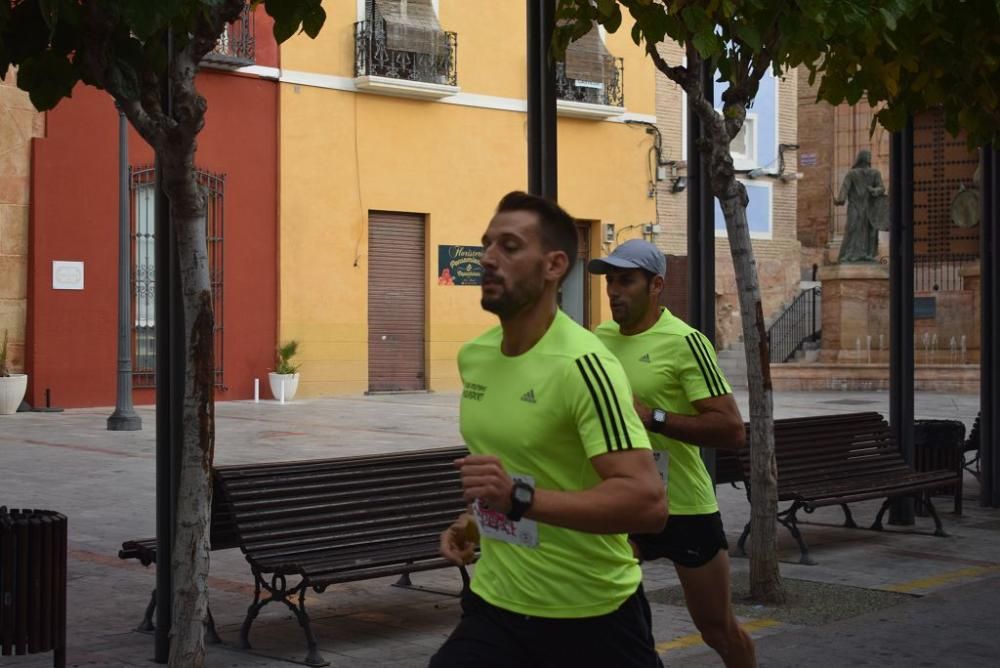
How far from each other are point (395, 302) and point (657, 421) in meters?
24.3

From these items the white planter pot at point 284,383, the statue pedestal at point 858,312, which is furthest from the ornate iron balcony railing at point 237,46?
the statue pedestal at point 858,312

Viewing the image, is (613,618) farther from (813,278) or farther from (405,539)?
(813,278)

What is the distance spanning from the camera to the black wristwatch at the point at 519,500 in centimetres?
331

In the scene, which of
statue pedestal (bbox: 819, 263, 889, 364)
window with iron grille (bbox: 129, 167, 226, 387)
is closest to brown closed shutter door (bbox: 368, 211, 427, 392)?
window with iron grille (bbox: 129, 167, 226, 387)

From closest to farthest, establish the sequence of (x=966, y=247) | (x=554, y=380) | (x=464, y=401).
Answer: (x=554, y=380)
(x=464, y=401)
(x=966, y=247)

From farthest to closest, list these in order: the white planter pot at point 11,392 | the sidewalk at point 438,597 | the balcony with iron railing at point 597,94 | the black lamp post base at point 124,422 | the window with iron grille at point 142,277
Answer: the balcony with iron railing at point 597,94, the window with iron grille at point 142,277, the white planter pot at point 11,392, the black lamp post base at point 124,422, the sidewalk at point 438,597

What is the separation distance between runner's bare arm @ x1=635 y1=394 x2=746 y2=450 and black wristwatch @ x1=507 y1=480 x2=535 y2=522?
2.04m

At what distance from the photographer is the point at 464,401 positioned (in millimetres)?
3791

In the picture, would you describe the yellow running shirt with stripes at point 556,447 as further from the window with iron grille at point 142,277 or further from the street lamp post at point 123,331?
the window with iron grille at point 142,277

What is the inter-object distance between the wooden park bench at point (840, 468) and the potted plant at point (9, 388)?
1523cm

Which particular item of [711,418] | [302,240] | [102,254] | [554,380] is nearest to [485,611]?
[554,380]

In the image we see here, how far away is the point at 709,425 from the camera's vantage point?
5.46 meters

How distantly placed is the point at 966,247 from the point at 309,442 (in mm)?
21330

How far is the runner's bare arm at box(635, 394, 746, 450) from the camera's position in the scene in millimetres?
5410
